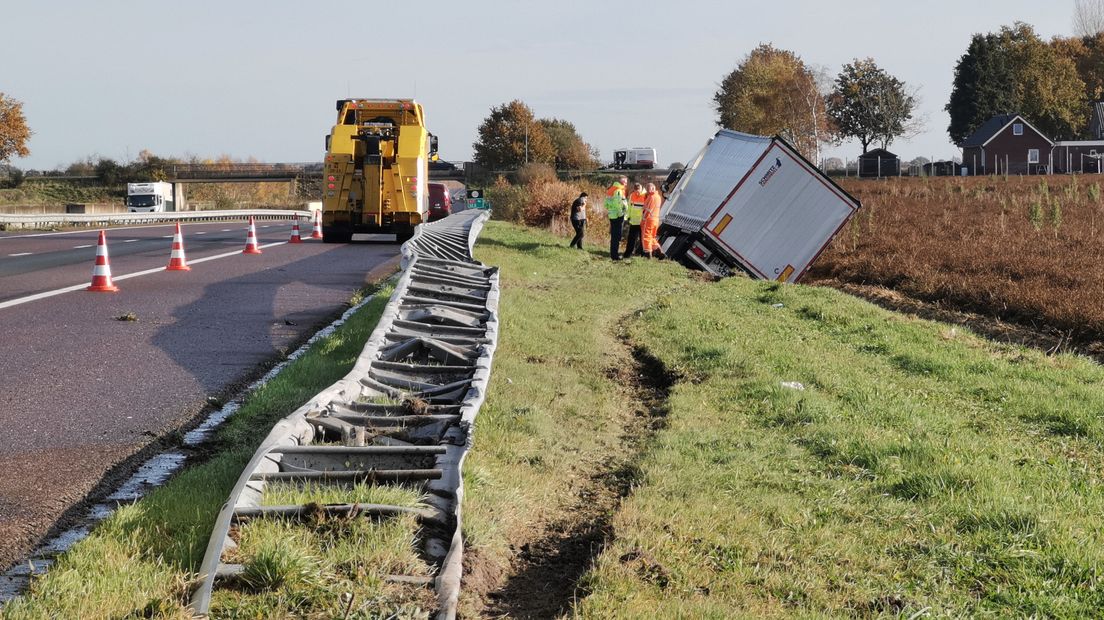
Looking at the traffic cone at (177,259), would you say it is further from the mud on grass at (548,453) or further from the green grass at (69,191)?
the green grass at (69,191)

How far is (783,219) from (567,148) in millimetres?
106355

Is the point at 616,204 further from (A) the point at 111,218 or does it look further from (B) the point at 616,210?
(A) the point at 111,218

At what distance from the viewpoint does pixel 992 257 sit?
20.3m

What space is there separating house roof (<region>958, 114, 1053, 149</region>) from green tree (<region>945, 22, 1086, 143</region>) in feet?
24.3

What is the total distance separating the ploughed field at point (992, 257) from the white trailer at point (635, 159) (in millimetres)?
87868

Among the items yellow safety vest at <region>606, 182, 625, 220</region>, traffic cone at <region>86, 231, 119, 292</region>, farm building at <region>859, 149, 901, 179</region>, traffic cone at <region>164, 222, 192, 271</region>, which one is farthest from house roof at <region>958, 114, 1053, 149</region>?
traffic cone at <region>86, 231, 119, 292</region>

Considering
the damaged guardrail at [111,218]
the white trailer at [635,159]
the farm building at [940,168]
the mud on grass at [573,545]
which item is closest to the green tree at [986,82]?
the farm building at [940,168]

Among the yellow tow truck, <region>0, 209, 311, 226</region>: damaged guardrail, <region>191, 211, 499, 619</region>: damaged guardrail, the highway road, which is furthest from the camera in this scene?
<region>0, 209, 311, 226</region>: damaged guardrail

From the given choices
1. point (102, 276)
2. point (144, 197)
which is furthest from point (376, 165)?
point (144, 197)

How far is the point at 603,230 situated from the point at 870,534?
27.4 m

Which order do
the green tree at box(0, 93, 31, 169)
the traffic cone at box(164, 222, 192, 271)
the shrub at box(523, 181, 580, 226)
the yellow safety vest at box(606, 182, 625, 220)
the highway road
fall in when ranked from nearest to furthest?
the highway road
the traffic cone at box(164, 222, 192, 271)
the yellow safety vest at box(606, 182, 625, 220)
the shrub at box(523, 181, 580, 226)
the green tree at box(0, 93, 31, 169)

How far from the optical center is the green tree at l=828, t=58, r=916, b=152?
103 m

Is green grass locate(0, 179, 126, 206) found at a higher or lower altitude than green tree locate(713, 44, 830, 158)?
lower

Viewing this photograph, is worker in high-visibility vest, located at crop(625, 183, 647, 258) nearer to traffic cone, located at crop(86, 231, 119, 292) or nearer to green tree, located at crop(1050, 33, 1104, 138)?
traffic cone, located at crop(86, 231, 119, 292)
